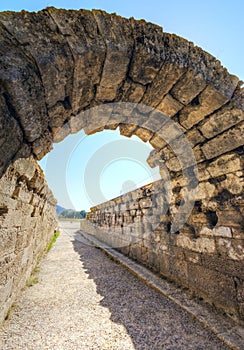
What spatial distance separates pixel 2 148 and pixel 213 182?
2939 mm

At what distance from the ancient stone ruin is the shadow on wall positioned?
2.12ft

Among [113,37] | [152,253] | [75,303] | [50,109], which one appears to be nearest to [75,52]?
[113,37]

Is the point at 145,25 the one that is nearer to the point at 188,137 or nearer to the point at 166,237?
the point at 188,137

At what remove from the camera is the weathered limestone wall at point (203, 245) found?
261 centimetres

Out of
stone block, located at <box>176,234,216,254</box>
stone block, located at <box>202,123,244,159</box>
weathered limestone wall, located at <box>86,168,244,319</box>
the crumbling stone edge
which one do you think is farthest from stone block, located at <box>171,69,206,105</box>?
the crumbling stone edge

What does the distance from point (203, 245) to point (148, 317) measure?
1.40 metres

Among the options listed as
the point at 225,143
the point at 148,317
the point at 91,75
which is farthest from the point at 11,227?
the point at 225,143

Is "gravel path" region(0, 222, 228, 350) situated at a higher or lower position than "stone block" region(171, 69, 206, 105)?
lower

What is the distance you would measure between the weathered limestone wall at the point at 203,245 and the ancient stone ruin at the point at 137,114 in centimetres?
2

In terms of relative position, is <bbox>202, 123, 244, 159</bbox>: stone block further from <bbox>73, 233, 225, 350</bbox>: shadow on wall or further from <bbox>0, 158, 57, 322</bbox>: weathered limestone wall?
<bbox>0, 158, 57, 322</bbox>: weathered limestone wall

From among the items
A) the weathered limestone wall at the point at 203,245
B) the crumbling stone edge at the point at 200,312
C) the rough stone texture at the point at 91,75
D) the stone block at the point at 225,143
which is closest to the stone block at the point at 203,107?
the rough stone texture at the point at 91,75

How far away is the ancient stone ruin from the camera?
58.8 inches

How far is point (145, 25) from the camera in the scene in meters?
1.87

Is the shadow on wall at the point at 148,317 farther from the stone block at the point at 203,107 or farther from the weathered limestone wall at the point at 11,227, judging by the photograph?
the stone block at the point at 203,107
